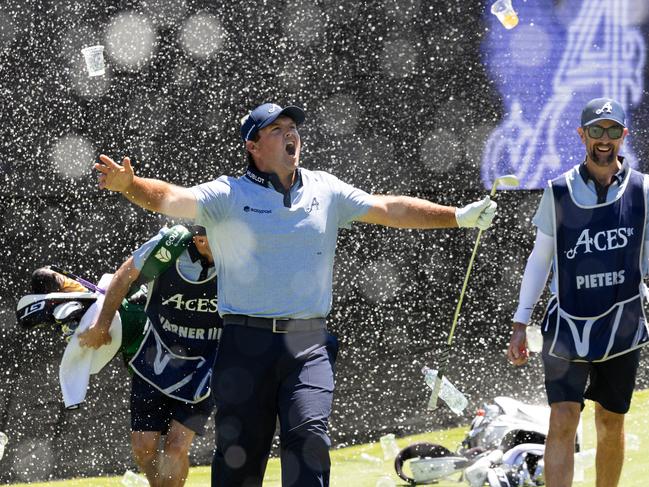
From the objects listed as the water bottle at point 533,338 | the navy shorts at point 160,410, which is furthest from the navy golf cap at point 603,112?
the water bottle at point 533,338

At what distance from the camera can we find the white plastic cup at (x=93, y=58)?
7559 millimetres

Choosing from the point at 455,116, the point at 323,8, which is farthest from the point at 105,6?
the point at 455,116

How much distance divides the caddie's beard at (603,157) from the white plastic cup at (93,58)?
363 centimetres

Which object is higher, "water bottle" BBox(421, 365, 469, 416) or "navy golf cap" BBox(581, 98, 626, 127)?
"navy golf cap" BBox(581, 98, 626, 127)

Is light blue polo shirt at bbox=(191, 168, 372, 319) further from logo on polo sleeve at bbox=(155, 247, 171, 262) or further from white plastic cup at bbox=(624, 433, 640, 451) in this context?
white plastic cup at bbox=(624, 433, 640, 451)

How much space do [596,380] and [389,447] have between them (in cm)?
289

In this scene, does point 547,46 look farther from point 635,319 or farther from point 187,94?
point 635,319

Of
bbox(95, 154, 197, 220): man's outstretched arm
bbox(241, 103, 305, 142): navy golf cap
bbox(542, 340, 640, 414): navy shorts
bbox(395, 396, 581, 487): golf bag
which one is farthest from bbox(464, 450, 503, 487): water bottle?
bbox(95, 154, 197, 220): man's outstretched arm

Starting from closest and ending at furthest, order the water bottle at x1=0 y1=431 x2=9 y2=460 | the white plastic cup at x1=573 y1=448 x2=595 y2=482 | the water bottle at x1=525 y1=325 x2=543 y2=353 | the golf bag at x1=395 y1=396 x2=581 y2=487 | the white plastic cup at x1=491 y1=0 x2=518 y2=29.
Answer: the golf bag at x1=395 y1=396 x2=581 y2=487, the white plastic cup at x1=573 y1=448 x2=595 y2=482, the water bottle at x1=0 y1=431 x2=9 y2=460, the water bottle at x1=525 y1=325 x2=543 y2=353, the white plastic cup at x1=491 y1=0 x2=518 y2=29

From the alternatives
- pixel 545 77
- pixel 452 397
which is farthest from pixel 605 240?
pixel 545 77

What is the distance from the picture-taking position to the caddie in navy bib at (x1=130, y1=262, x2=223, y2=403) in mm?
5902

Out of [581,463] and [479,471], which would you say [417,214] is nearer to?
[479,471]

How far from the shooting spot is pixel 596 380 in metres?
5.27

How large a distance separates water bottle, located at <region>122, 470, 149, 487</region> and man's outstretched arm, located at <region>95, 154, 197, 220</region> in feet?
11.1
